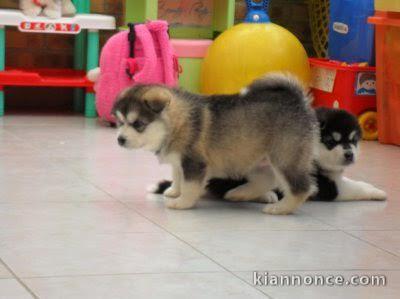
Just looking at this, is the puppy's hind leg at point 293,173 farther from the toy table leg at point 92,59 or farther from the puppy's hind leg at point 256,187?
the toy table leg at point 92,59

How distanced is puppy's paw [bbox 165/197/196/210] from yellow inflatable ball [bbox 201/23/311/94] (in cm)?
188

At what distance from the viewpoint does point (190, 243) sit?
7.59 feet

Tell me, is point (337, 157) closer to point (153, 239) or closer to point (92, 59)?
point (153, 239)

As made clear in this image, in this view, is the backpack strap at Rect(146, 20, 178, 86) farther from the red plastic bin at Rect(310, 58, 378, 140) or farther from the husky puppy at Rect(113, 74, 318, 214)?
the husky puppy at Rect(113, 74, 318, 214)

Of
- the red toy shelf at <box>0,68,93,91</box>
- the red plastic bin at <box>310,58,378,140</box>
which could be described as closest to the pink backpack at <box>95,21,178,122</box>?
the red toy shelf at <box>0,68,93,91</box>

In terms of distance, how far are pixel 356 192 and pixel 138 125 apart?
2.65ft

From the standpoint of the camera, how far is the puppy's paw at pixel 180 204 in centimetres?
271

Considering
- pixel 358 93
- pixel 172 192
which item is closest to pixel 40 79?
pixel 358 93

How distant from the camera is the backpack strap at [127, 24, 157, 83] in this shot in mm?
4168

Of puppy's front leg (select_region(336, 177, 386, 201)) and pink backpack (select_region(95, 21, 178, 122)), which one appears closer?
puppy's front leg (select_region(336, 177, 386, 201))

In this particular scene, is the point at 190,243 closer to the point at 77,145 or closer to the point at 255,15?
the point at 77,145

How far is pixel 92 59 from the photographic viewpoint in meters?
4.62

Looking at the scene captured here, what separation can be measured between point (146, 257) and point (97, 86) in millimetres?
2287

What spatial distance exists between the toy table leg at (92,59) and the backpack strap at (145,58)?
1.45 feet
